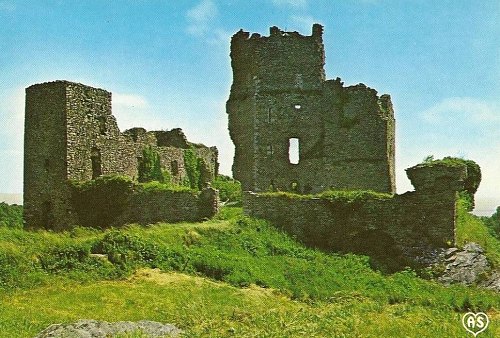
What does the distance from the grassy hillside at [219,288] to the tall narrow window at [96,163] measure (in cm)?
627

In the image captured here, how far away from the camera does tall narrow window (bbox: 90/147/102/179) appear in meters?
27.2

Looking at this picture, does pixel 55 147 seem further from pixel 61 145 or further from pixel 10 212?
pixel 10 212

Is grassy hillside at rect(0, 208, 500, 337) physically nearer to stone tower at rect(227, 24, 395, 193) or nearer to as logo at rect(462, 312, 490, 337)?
as logo at rect(462, 312, 490, 337)

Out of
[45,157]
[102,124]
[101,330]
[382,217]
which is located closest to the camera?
[101,330]

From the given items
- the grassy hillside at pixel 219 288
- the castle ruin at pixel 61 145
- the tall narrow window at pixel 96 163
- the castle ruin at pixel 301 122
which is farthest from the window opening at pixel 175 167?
the grassy hillside at pixel 219 288

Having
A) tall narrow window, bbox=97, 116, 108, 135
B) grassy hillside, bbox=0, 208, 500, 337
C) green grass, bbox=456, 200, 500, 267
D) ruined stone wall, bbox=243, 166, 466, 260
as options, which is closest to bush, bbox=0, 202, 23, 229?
tall narrow window, bbox=97, 116, 108, 135

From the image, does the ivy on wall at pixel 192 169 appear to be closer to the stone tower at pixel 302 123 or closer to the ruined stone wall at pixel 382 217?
the stone tower at pixel 302 123

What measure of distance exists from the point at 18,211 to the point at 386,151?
30146 millimetres

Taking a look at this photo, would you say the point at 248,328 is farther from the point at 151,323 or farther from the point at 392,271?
the point at 392,271

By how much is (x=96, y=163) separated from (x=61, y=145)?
194 centimetres

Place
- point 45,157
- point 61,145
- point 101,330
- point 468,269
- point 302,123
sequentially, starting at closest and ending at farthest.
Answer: point 101,330, point 468,269, point 61,145, point 45,157, point 302,123

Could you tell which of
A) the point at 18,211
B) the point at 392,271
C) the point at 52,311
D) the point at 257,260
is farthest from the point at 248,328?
the point at 18,211

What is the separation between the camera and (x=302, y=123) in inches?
1367

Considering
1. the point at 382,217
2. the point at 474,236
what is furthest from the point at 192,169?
the point at 474,236
